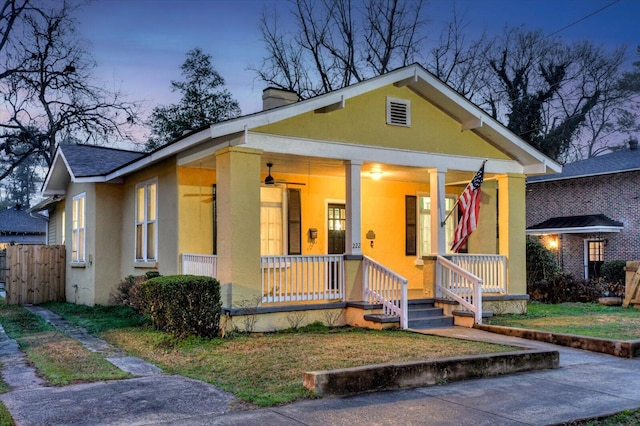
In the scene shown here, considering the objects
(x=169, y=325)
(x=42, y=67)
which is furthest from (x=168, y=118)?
(x=169, y=325)

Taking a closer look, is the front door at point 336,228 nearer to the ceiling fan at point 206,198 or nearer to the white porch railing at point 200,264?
the ceiling fan at point 206,198

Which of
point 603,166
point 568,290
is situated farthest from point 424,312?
point 603,166

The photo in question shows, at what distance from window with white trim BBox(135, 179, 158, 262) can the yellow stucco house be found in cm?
5

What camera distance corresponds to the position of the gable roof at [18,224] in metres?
39.6

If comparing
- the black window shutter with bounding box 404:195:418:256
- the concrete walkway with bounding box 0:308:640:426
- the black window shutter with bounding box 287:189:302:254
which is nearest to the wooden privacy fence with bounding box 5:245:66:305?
the black window shutter with bounding box 287:189:302:254

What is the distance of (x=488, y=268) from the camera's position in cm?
1370

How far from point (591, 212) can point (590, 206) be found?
25cm

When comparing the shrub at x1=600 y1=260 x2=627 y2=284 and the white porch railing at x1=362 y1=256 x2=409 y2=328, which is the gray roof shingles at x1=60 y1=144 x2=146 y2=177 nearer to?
the white porch railing at x1=362 y1=256 x2=409 y2=328

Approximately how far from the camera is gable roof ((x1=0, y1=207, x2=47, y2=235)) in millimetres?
39625

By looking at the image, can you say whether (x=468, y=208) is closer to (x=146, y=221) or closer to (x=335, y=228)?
(x=335, y=228)

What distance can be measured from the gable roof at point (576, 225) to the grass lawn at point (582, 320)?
6698 millimetres

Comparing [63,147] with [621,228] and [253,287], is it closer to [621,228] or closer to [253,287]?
[253,287]

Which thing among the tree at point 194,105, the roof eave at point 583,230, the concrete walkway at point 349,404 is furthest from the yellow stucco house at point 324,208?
the tree at point 194,105

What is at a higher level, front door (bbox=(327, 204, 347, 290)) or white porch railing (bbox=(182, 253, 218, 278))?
front door (bbox=(327, 204, 347, 290))
